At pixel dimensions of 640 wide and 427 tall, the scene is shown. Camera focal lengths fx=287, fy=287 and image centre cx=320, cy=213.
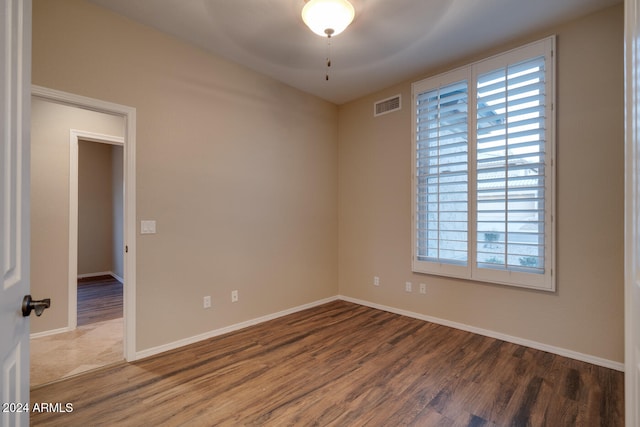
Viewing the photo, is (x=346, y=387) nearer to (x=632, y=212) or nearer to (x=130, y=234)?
(x=632, y=212)

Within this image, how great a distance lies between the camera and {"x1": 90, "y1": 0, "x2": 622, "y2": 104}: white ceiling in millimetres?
2328

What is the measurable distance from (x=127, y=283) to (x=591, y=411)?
11.8 ft

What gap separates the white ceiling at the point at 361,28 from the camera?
2328 millimetres

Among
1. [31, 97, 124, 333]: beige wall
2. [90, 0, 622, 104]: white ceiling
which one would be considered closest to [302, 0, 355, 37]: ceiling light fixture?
[90, 0, 622, 104]: white ceiling

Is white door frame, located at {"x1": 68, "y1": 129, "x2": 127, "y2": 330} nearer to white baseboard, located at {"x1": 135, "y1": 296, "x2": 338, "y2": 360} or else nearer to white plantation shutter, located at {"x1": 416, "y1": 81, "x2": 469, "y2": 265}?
white baseboard, located at {"x1": 135, "y1": 296, "x2": 338, "y2": 360}

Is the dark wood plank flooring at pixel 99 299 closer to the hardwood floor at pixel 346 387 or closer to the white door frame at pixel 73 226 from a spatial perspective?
the white door frame at pixel 73 226

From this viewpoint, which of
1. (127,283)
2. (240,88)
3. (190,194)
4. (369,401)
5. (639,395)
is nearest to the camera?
(639,395)

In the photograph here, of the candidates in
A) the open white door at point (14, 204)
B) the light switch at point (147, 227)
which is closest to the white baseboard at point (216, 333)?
the light switch at point (147, 227)

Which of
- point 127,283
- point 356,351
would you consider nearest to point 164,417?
point 127,283

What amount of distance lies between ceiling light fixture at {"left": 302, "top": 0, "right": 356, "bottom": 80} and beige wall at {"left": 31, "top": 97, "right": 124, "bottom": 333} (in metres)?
2.92

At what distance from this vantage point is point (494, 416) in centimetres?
184

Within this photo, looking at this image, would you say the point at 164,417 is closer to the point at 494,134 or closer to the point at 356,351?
the point at 356,351

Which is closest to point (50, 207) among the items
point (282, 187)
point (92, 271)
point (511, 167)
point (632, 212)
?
point (282, 187)

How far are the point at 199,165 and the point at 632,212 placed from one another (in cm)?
305
